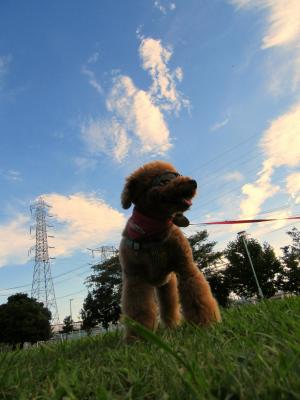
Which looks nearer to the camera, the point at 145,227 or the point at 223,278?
the point at 145,227

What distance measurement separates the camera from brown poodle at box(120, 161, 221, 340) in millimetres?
3633

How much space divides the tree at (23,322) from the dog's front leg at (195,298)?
37698 millimetres

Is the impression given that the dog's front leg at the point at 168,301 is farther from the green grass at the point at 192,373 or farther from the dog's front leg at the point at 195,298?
the green grass at the point at 192,373

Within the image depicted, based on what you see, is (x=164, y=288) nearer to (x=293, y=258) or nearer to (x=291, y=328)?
(x=291, y=328)

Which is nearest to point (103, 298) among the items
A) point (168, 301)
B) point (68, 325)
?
point (68, 325)

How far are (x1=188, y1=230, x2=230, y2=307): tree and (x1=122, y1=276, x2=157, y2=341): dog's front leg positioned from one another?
37.8 metres

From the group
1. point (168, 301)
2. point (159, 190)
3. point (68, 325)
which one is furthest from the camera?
point (68, 325)

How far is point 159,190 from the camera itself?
Result: 3512mm

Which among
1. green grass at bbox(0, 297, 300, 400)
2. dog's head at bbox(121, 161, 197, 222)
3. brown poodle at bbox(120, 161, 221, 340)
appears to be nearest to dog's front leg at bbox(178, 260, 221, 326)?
brown poodle at bbox(120, 161, 221, 340)

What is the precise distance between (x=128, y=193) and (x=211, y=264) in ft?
132

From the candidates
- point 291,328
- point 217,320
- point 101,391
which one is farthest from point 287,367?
point 217,320

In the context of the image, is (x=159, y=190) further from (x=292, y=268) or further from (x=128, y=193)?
(x=292, y=268)

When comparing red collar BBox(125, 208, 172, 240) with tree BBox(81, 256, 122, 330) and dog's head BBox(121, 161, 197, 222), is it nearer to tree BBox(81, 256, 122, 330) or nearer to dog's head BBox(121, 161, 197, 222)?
dog's head BBox(121, 161, 197, 222)

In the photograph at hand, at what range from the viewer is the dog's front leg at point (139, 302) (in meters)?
3.68
